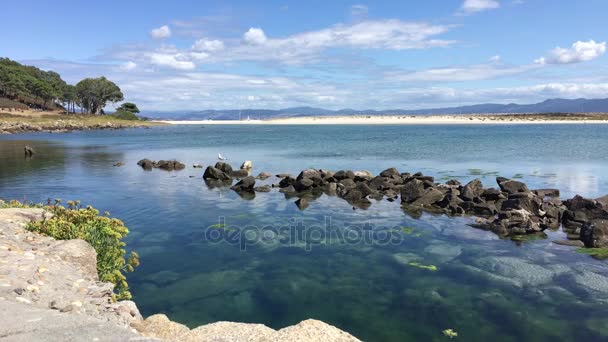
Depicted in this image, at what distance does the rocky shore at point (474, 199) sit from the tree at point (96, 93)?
157 m

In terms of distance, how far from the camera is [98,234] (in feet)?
44.4

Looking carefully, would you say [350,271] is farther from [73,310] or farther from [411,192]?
[411,192]

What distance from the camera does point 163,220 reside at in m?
23.8

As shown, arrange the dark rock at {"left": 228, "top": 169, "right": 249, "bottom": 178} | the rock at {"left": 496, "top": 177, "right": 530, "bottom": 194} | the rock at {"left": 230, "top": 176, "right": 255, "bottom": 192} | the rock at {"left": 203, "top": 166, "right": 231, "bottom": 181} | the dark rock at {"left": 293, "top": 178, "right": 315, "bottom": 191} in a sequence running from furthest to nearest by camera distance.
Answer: the dark rock at {"left": 228, "top": 169, "right": 249, "bottom": 178} < the rock at {"left": 203, "top": 166, "right": 231, "bottom": 181} < the rock at {"left": 230, "top": 176, "right": 255, "bottom": 192} < the dark rock at {"left": 293, "top": 178, "right": 315, "bottom": 191} < the rock at {"left": 496, "top": 177, "right": 530, "bottom": 194}

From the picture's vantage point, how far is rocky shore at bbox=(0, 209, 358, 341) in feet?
23.7

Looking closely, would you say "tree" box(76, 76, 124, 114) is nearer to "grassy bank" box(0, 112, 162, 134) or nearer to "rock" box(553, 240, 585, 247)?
"grassy bank" box(0, 112, 162, 134)

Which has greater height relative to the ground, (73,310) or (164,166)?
(73,310)

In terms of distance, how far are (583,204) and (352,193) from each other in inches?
535

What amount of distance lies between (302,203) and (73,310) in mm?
19933

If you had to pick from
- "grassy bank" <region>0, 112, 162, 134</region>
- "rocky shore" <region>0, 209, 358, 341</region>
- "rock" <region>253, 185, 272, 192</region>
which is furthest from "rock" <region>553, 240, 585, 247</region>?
"grassy bank" <region>0, 112, 162, 134</region>

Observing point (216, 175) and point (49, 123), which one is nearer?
point (216, 175)

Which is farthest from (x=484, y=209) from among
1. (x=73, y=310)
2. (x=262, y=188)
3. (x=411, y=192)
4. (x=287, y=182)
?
(x=73, y=310)

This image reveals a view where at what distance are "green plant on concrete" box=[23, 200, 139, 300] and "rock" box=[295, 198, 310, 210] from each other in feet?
47.3

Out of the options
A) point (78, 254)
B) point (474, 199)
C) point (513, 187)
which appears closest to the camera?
point (78, 254)
